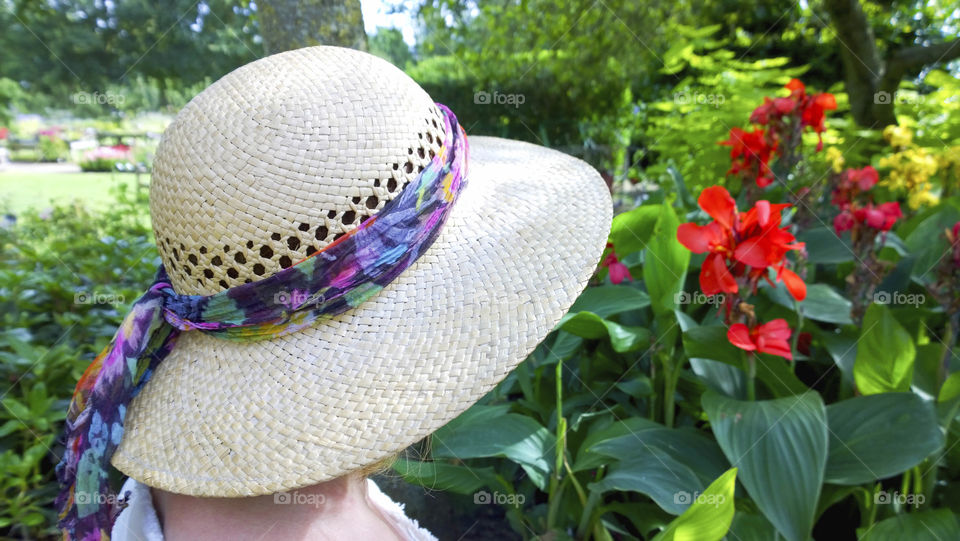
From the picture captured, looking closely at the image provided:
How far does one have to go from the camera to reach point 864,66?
436 centimetres

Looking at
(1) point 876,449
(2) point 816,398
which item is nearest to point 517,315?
(2) point 816,398

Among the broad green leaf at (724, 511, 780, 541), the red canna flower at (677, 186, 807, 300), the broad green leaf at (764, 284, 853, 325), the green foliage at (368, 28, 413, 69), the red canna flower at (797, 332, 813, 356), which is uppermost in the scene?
the green foliage at (368, 28, 413, 69)

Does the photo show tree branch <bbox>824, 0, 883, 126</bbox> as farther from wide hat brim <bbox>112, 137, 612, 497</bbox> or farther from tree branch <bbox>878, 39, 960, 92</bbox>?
wide hat brim <bbox>112, 137, 612, 497</bbox>

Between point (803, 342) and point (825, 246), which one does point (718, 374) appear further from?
point (825, 246)

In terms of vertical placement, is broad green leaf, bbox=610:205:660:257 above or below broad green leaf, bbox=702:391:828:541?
above

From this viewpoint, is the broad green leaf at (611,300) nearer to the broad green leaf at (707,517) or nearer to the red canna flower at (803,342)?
the red canna flower at (803,342)

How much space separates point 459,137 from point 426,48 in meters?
4.12

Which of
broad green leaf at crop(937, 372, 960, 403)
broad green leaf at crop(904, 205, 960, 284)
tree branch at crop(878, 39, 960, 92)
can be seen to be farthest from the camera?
tree branch at crop(878, 39, 960, 92)

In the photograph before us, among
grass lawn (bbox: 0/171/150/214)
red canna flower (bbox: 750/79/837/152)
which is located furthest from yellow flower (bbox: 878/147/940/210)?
grass lawn (bbox: 0/171/150/214)

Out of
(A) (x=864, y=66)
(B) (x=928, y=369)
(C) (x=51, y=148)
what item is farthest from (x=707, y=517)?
(A) (x=864, y=66)

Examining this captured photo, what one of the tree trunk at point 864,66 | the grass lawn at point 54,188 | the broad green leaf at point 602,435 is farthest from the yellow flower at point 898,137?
the grass lawn at point 54,188

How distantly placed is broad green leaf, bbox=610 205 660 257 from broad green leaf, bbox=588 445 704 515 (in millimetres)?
675

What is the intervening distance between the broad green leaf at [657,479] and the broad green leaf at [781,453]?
0.12m

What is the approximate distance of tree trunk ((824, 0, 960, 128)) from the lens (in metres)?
4.17
